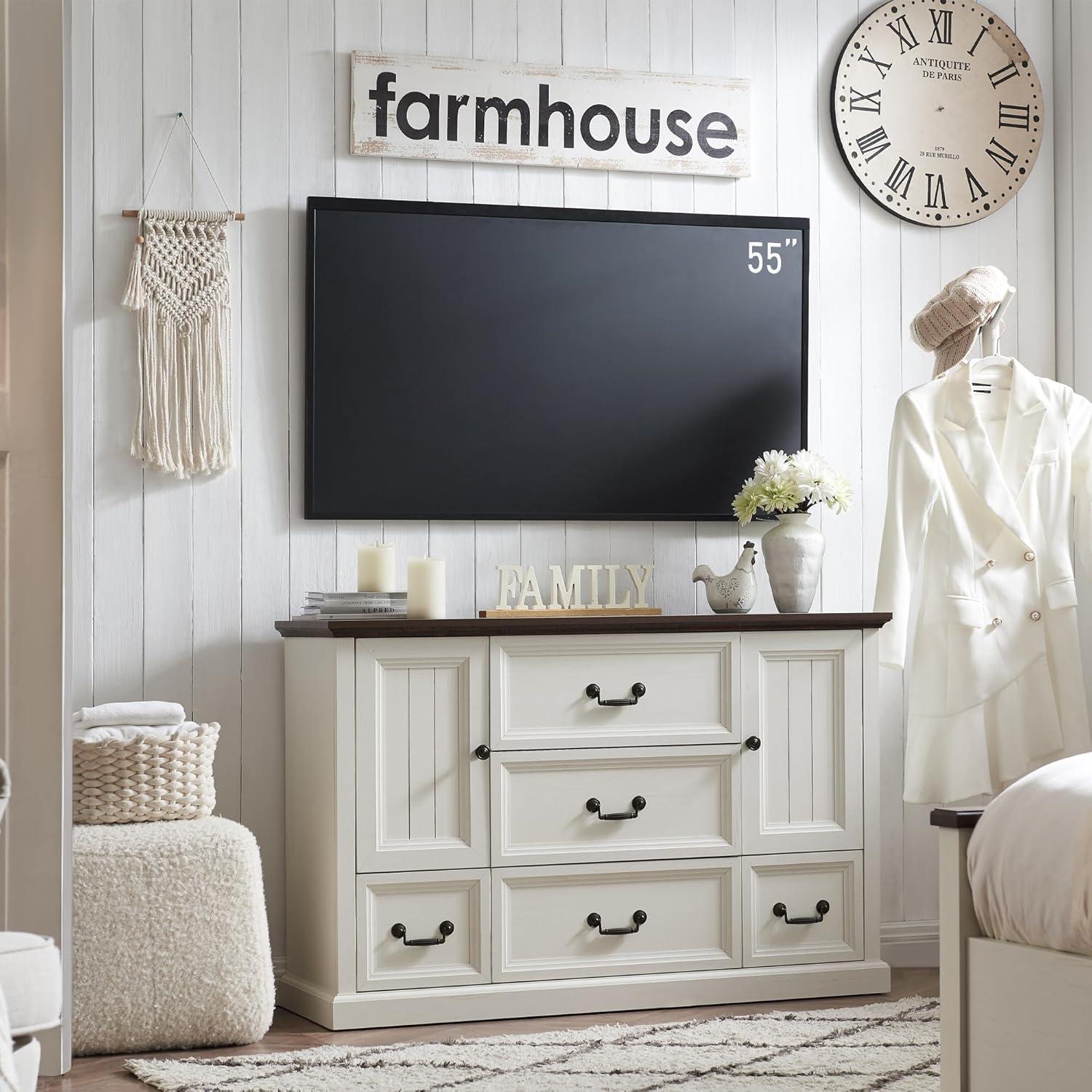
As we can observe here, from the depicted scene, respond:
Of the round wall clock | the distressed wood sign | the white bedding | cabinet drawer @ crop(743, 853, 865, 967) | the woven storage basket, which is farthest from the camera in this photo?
the round wall clock

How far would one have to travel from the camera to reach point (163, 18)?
131 inches

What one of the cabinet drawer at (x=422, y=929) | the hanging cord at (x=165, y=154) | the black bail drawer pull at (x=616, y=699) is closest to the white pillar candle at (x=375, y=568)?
the black bail drawer pull at (x=616, y=699)

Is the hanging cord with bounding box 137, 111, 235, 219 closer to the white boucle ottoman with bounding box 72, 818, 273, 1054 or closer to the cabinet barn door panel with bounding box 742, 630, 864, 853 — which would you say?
the white boucle ottoman with bounding box 72, 818, 273, 1054

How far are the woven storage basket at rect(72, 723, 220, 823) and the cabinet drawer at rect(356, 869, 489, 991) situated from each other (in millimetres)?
410

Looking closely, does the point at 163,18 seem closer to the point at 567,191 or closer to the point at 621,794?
the point at 567,191

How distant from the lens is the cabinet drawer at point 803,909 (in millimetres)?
3160

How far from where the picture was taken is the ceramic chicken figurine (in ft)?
10.9

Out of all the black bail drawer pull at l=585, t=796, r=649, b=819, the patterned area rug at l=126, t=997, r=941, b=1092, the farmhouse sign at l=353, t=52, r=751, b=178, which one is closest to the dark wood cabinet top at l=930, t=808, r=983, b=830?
the patterned area rug at l=126, t=997, r=941, b=1092

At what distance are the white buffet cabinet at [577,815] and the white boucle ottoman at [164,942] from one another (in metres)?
0.21

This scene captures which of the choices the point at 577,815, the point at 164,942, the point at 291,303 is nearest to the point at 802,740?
the point at 577,815

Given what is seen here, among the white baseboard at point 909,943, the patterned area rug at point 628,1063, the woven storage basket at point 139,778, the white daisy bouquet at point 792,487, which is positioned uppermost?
the white daisy bouquet at point 792,487

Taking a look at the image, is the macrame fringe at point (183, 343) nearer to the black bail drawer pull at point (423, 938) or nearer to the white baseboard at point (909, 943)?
the black bail drawer pull at point (423, 938)

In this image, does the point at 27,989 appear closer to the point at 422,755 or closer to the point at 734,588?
the point at 422,755

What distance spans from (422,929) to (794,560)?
1.20m
